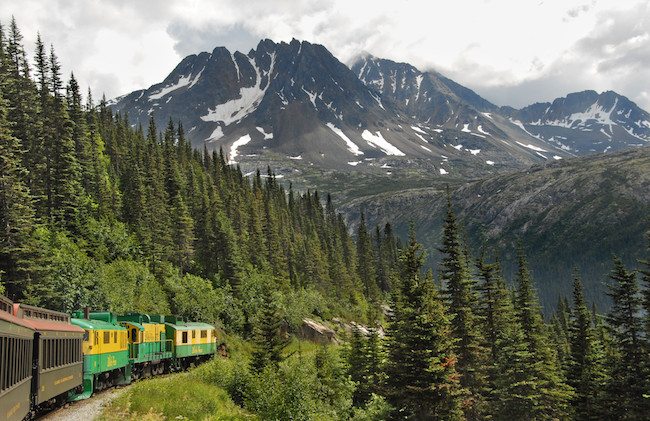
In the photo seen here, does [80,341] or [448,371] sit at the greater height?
[80,341]

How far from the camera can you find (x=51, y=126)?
67500mm

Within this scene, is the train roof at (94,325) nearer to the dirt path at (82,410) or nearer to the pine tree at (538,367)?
the dirt path at (82,410)

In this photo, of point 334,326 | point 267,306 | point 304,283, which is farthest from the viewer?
point 304,283

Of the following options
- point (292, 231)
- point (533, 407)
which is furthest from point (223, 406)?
point (292, 231)

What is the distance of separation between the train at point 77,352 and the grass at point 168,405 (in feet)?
6.95

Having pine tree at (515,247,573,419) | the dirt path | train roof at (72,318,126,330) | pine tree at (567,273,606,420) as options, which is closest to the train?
train roof at (72,318,126,330)

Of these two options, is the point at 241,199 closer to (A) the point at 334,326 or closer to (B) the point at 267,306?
(A) the point at 334,326

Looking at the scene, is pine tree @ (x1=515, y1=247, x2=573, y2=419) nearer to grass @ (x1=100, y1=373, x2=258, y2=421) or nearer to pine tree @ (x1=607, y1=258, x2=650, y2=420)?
pine tree @ (x1=607, y1=258, x2=650, y2=420)

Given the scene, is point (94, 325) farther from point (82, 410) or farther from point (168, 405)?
point (168, 405)

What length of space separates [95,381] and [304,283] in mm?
89671

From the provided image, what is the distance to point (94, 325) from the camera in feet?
90.7

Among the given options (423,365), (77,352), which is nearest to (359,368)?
(423,365)

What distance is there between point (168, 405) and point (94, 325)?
534 cm

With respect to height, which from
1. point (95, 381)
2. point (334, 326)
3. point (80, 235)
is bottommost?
point (334, 326)
